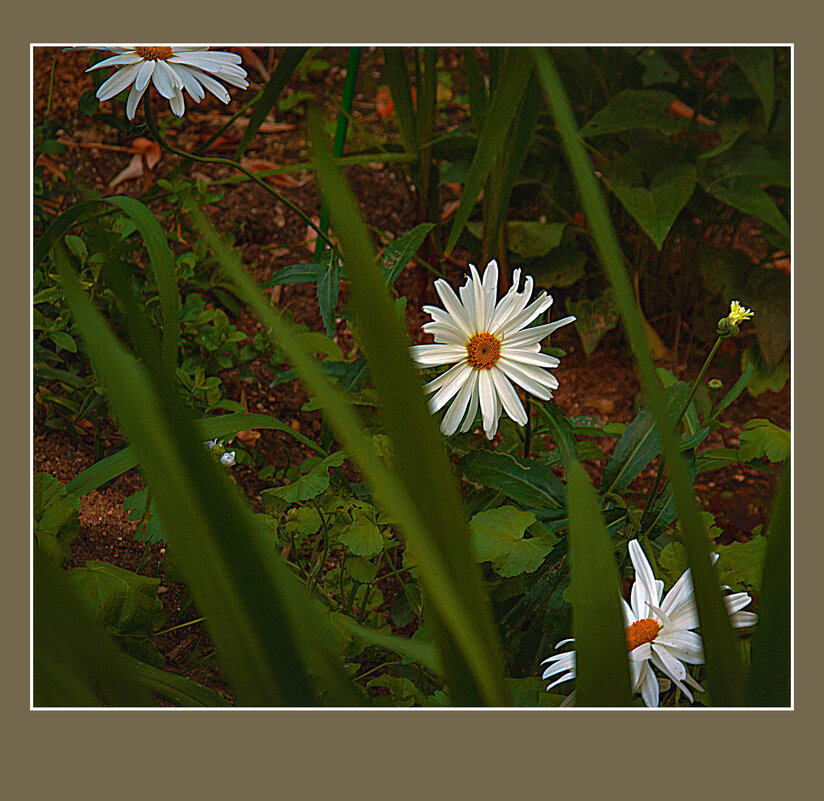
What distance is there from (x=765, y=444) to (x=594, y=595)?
50cm

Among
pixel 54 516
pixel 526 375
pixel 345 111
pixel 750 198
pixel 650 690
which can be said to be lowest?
pixel 650 690

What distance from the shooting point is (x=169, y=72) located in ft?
2.75

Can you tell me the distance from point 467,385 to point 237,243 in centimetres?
97

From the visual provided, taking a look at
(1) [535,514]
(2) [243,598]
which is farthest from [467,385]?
(2) [243,598]

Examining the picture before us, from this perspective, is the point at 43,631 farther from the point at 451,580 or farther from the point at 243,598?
the point at 451,580

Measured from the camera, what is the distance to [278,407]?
134 cm

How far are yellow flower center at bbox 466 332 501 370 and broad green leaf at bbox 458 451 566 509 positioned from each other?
87 millimetres

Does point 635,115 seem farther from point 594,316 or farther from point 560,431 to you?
point 560,431

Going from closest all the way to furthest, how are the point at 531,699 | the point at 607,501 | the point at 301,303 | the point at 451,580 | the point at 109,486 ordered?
the point at 451,580 < the point at 531,699 < the point at 607,501 < the point at 109,486 < the point at 301,303

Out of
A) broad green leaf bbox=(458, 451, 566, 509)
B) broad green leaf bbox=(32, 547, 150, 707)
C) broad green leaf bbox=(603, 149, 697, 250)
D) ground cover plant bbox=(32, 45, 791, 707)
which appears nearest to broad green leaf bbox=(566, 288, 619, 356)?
ground cover plant bbox=(32, 45, 791, 707)

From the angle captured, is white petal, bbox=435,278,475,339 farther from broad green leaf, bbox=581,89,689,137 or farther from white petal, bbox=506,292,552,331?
broad green leaf, bbox=581,89,689,137

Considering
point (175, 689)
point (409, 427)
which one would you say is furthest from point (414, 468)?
point (175, 689)

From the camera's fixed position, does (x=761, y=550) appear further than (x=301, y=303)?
No

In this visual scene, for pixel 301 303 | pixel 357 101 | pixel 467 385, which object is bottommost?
pixel 467 385
